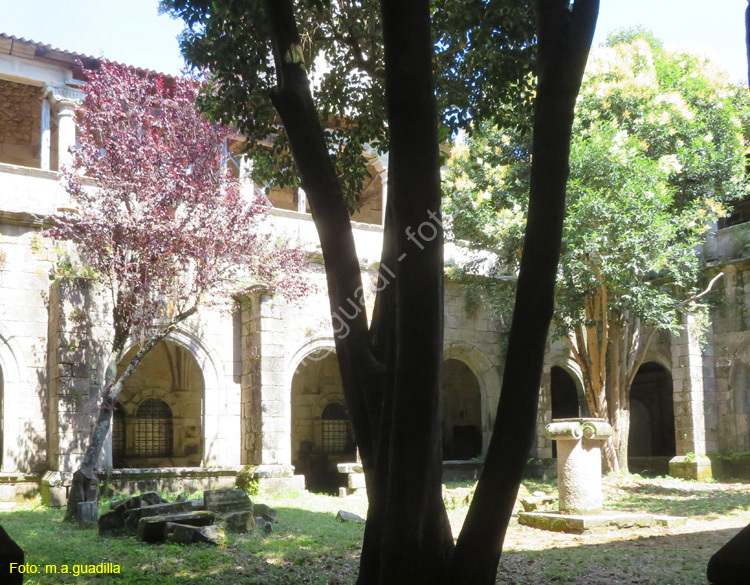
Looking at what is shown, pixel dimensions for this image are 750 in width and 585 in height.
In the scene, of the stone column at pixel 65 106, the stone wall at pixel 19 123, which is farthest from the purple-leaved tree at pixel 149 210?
the stone wall at pixel 19 123

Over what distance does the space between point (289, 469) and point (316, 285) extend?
10.2 ft

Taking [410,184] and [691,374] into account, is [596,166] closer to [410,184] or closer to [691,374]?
[691,374]

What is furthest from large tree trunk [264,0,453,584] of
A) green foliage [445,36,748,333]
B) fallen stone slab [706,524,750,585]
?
green foliage [445,36,748,333]

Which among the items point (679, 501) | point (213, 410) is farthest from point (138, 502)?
point (679, 501)

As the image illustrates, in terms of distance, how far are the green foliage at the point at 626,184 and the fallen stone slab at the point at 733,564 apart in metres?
11.5

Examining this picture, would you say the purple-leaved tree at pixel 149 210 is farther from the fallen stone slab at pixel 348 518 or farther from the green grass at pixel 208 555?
the fallen stone slab at pixel 348 518

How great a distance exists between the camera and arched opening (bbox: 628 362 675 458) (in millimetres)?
21188

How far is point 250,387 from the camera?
44.9 feet

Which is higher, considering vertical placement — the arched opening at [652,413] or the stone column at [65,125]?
the stone column at [65,125]

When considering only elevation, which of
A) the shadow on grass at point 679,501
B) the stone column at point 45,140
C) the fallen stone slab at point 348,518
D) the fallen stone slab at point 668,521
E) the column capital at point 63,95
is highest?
the column capital at point 63,95

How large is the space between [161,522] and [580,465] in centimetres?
466

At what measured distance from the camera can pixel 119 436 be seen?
17219 mm

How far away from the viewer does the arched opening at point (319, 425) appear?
18.7 m

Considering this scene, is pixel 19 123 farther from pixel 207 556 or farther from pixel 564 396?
pixel 564 396
